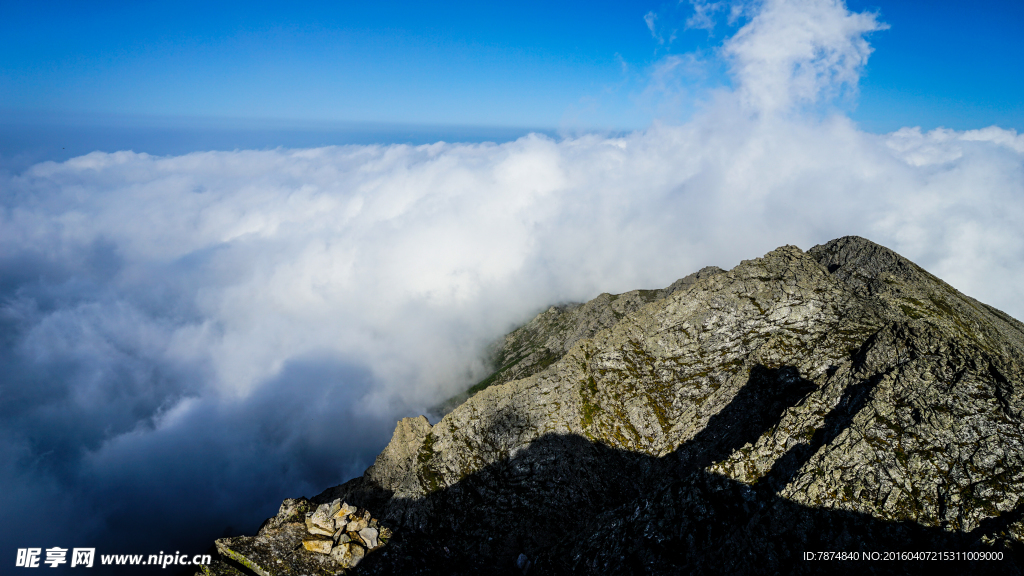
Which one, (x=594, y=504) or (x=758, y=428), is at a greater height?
(x=758, y=428)

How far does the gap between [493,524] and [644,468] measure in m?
22.6

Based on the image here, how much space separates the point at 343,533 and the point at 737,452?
4131 cm

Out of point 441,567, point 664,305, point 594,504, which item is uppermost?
point 664,305

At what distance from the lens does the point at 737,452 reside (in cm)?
4750

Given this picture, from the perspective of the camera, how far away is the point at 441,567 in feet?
167

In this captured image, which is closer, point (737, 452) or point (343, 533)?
point (343, 533)

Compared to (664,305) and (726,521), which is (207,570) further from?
(664,305)

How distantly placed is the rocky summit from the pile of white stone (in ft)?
1.63

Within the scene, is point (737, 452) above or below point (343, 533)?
above

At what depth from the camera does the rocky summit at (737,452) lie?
36.7 meters

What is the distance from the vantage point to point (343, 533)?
44469mm

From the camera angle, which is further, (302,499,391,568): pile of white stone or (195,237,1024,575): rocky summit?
(302,499,391,568): pile of white stone

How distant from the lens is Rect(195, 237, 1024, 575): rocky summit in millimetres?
36656

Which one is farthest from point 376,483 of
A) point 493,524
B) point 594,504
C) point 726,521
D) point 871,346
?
point 871,346
